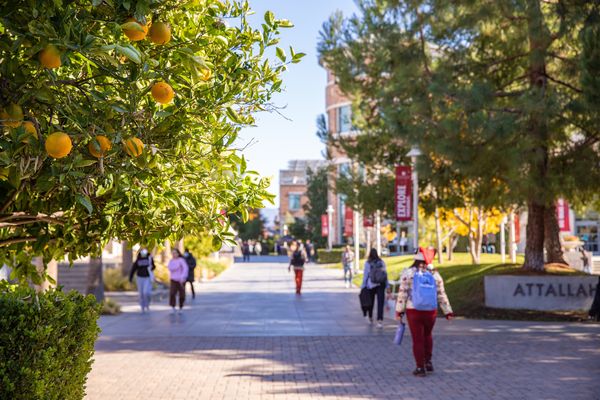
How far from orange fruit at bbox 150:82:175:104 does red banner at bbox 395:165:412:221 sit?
18.1 m

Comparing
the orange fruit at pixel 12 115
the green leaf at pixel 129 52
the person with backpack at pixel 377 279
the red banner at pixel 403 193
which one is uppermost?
the red banner at pixel 403 193

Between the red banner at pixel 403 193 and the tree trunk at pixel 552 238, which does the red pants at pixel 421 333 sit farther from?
the red banner at pixel 403 193

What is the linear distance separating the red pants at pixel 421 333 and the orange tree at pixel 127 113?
5.78 meters

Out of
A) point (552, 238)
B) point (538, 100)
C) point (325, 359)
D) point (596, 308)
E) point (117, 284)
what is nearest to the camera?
point (325, 359)

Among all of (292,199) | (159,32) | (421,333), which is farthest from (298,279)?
(292,199)

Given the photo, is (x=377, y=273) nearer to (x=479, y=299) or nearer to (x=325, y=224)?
(x=479, y=299)

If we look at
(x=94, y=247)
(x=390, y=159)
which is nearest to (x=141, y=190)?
(x=94, y=247)

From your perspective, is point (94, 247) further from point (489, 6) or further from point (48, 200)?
point (489, 6)

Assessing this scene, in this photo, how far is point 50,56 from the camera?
326 centimetres

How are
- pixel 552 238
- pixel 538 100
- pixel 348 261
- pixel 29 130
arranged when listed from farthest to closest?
pixel 348 261, pixel 552 238, pixel 538 100, pixel 29 130

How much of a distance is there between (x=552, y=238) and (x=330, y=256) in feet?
131

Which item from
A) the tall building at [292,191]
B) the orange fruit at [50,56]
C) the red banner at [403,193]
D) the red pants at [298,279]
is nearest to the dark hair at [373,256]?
the red banner at [403,193]

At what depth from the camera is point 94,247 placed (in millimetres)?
5781

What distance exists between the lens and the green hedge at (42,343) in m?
5.87
